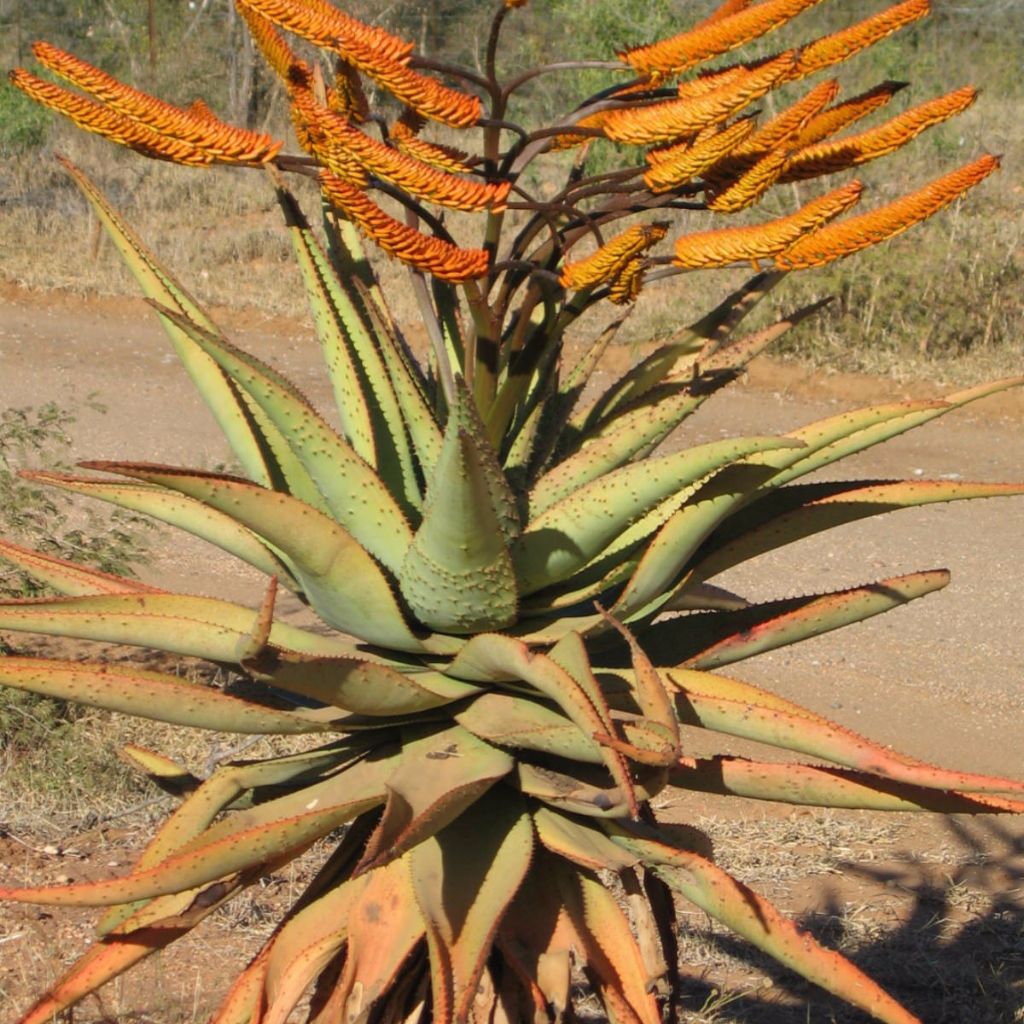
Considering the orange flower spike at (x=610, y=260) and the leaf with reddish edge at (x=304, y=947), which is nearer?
the orange flower spike at (x=610, y=260)

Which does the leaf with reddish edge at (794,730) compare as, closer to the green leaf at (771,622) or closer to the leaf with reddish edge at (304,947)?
the green leaf at (771,622)

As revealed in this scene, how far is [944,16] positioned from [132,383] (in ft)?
57.3

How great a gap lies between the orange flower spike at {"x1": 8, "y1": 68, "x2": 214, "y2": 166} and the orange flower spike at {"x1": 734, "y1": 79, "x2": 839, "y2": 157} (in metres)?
0.58

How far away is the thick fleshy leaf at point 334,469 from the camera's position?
5.69 feet

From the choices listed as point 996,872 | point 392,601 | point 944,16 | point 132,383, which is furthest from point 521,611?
point 944,16

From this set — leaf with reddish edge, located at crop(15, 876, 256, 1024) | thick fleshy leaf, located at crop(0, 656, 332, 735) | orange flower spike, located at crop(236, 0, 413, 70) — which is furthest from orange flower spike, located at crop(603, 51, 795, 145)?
leaf with reddish edge, located at crop(15, 876, 256, 1024)

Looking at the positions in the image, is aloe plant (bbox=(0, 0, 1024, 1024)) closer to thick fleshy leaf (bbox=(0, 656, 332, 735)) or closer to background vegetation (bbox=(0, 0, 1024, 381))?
thick fleshy leaf (bbox=(0, 656, 332, 735))

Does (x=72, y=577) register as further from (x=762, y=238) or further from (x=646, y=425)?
(x=762, y=238)

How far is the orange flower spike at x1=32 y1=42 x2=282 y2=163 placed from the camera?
5.40ft

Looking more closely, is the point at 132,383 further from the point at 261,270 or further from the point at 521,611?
the point at 521,611

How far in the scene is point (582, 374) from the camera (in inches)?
85.2

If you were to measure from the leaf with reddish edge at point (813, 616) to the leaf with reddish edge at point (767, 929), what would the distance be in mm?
275

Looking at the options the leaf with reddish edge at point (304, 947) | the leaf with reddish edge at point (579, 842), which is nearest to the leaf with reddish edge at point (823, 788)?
the leaf with reddish edge at point (579, 842)

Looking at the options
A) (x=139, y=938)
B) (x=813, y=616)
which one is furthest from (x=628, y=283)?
(x=139, y=938)
